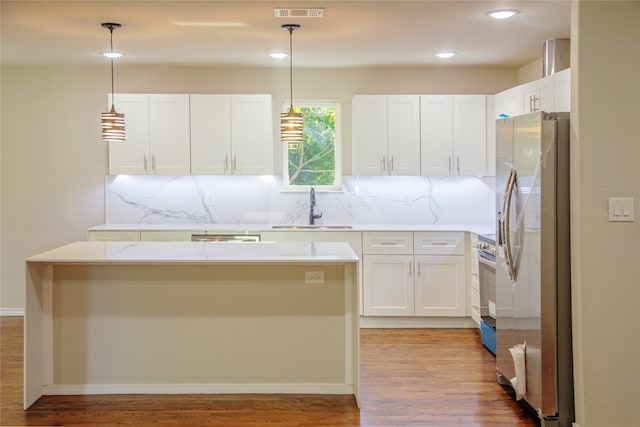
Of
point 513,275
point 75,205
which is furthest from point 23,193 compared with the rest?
point 513,275

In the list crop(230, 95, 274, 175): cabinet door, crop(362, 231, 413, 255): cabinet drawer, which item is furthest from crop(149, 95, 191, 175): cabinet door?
crop(362, 231, 413, 255): cabinet drawer

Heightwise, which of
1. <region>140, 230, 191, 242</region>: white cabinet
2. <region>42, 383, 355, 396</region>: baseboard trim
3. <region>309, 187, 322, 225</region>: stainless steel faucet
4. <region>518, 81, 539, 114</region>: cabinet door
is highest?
<region>518, 81, 539, 114</region>: cabinet door

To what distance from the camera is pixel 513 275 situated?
12.7ft

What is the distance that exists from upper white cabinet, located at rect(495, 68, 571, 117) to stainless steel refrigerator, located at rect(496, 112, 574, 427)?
3.19 ft

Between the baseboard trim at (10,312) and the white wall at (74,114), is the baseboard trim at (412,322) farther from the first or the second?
the baseboard trim at (10,312)

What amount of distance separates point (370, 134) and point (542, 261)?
298 cm

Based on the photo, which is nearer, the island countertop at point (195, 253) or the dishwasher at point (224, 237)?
the island countertop at point (195, 253)

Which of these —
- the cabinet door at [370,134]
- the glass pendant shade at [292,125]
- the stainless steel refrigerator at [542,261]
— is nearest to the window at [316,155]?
the cabinet door at [370,134]

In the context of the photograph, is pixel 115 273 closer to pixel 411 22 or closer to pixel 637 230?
pixel 411 22

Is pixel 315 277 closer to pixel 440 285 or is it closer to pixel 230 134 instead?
pixel 440 285

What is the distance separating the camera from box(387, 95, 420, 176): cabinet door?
6242 mm

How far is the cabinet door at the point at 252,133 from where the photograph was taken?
20.5 feet

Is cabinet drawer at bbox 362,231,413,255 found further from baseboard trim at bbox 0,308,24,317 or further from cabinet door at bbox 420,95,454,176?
baseboard trim at bbox 0,308,24,317

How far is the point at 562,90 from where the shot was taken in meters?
4.63
